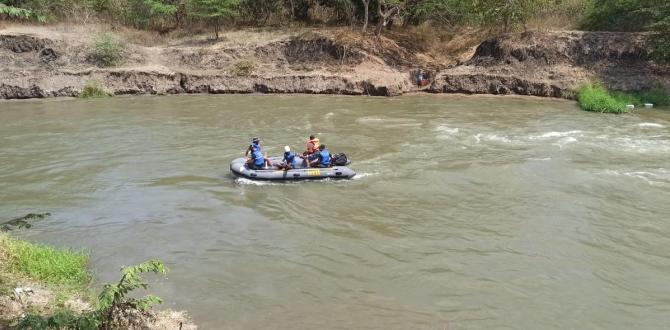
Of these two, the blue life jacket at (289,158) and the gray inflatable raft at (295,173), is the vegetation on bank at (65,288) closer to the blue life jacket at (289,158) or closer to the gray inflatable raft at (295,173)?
the gray inflatable raft at (295,173)

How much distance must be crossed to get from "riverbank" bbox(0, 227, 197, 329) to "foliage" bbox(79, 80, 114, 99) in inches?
784

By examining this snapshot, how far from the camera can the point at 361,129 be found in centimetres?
2102

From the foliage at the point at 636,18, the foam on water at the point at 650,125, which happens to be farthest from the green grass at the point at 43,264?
the foliage at the point at 636,18

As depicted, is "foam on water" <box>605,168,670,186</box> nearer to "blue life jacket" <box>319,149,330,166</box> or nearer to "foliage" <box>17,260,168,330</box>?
"blue life jacket" <box>319,149,330,166</box>

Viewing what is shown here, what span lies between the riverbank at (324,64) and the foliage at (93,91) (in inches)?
16.6

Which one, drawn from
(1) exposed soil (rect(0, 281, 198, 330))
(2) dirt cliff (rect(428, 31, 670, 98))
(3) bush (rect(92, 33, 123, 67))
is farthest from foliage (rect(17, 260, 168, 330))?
(3) bush (rect(92, 33, 123, 67))

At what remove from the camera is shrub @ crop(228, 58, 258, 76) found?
1195 inches

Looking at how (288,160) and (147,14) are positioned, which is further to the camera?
(147,14)

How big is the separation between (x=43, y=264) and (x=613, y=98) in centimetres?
2319

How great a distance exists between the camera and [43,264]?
8938 mm

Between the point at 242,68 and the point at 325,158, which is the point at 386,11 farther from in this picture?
the point at 325,158

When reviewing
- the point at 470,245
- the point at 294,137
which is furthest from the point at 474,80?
the point at 470,245

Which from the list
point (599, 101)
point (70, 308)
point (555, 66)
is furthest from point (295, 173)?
Result: point (555, 66)

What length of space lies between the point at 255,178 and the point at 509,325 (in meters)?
8.30
